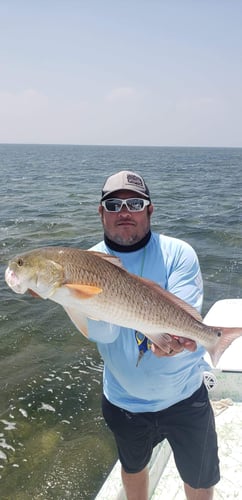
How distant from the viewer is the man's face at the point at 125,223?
3227 millimetres

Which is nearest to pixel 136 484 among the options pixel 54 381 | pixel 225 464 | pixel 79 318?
pixel 225 464

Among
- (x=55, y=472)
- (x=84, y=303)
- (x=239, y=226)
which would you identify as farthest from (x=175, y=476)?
(x=239, y=226)

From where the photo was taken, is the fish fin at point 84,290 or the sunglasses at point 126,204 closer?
the fish fin at point 84,290

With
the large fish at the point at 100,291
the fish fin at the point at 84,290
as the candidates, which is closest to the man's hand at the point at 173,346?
the large fish at the point at 100,291

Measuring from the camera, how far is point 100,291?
2604 millimetres

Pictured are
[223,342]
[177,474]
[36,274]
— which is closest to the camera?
[36,274]

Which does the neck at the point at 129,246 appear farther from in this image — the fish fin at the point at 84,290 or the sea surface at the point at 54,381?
the sea surface at the point at 54,381

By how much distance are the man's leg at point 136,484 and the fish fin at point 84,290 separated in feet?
6.10

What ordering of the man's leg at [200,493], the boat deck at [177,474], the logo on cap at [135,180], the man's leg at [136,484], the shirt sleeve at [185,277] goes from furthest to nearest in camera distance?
the boat deck at [177,474]
the man's leg at [136,484]
the man's leg at [200,493]
the logo on cap at [135,180]
the shirt sleeve at [185,277]

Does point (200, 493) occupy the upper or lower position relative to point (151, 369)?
lower

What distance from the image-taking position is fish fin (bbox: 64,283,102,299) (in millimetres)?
2578

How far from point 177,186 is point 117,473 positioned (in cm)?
3125

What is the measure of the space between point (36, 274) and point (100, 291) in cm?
43

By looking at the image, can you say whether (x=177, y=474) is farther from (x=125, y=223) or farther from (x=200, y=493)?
(x=125, y=223)
